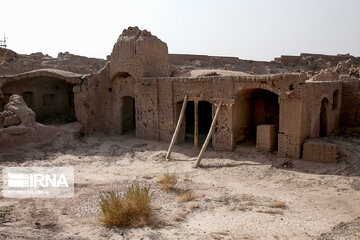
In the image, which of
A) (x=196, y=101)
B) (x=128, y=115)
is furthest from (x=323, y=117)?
(x=128, y=115)

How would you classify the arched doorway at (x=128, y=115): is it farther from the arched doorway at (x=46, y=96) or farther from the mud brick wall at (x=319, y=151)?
the mud brick wall at (x=319, y=151)

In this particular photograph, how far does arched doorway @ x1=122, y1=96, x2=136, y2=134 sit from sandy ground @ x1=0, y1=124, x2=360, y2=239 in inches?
99.0

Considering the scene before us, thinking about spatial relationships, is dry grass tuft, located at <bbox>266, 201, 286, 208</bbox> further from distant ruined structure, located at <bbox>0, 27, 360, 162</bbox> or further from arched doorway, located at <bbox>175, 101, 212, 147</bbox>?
arched doorway, located at <bbox>175, 101, 212, 147</bbox>

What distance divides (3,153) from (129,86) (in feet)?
19.6

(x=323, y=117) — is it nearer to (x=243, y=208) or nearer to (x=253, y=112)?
(x=253, y=112)

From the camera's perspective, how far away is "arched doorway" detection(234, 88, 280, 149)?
12.6 meters

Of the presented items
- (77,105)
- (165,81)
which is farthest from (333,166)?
(77,105)

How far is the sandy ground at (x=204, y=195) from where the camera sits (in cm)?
621

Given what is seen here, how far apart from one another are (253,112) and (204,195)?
6205 millimetres

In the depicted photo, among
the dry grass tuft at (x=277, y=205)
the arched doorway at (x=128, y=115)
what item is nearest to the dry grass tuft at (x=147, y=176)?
the dry grass tuft at (x=277, y=205)

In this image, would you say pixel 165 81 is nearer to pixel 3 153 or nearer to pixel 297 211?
pixel 3 153

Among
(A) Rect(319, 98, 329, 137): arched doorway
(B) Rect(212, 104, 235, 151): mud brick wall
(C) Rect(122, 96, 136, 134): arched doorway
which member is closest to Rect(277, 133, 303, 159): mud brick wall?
(B) Rect(212, 104, 235, 151): mud brick wall

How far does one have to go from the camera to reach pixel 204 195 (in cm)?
837

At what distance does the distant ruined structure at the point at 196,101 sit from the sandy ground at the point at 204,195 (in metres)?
0.76
